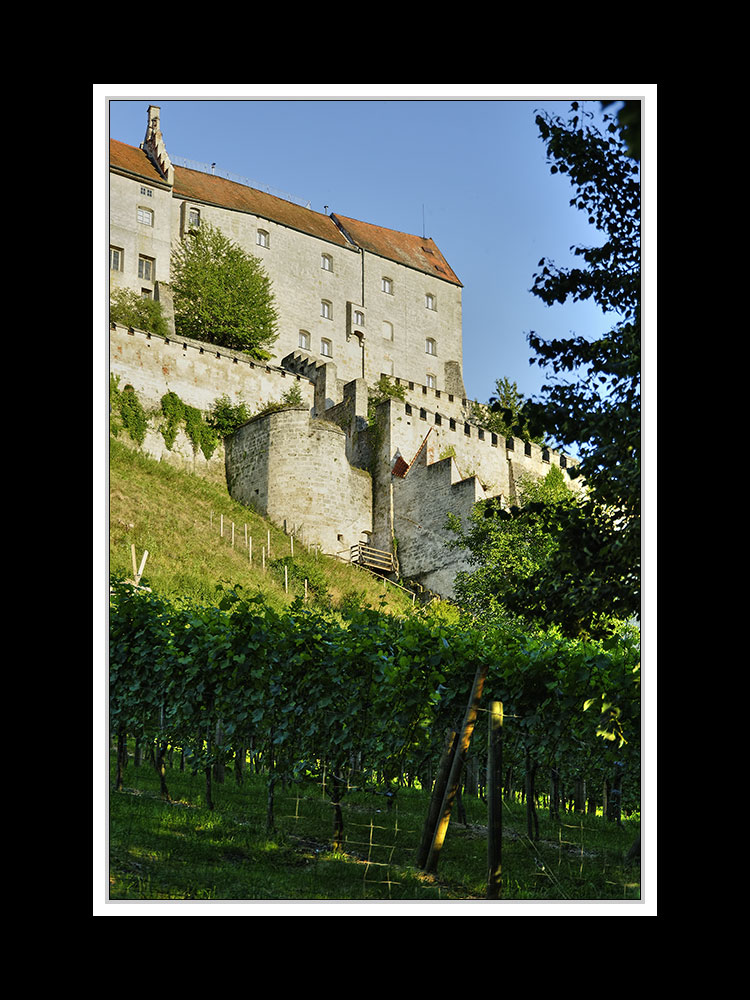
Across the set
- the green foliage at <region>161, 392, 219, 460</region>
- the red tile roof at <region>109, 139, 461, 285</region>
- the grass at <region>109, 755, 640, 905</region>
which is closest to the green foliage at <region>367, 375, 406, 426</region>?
the green foliage at <region>161, 392, 219, 460</region>

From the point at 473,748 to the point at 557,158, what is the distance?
4429mm

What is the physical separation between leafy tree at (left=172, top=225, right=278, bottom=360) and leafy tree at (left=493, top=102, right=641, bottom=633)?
27.3 m

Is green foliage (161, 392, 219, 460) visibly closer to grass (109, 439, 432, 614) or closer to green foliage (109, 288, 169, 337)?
grass (109, 439, 432, 614)

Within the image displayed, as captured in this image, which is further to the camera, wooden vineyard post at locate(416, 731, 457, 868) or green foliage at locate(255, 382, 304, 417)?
green foliage at locate(255, 382, 304, 417)

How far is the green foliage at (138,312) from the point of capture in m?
29.8

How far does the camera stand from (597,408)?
6840 mm

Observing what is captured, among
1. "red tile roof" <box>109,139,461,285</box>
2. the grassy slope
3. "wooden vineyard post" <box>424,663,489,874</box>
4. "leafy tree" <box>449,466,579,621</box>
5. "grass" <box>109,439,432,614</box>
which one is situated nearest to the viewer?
the grassy slope

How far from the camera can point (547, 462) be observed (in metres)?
31.9

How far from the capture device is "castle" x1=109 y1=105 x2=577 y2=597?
91.1 feet

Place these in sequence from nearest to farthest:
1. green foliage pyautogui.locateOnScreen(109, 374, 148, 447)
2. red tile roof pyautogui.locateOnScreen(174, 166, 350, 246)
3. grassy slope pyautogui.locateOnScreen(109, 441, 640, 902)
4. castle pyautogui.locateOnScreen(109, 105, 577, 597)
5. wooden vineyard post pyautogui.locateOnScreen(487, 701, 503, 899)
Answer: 1. wooden vineyard post pyautogui.locateOnScreen(487, 701, 503, 899)
2. grassy slope pyautogui.locateOnScreen(109, 441, 640, 902)
3. green foliage pyautogui.locateOnScreen(109, 374, 148, 447)
4. castle pyautogui.locateOnScreen(109, 105, 577, 597)
5. red tile roof pyautogui.locateOnScreen(174, 166, 350, 246)

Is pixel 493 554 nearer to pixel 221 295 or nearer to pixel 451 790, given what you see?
pixel 451 790

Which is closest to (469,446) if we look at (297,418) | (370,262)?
(297,418)

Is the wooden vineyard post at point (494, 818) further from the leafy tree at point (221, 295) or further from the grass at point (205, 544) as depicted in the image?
the leafy tree at point (221, 295)

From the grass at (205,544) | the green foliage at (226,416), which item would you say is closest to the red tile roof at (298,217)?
the green foliage at (226,416)
